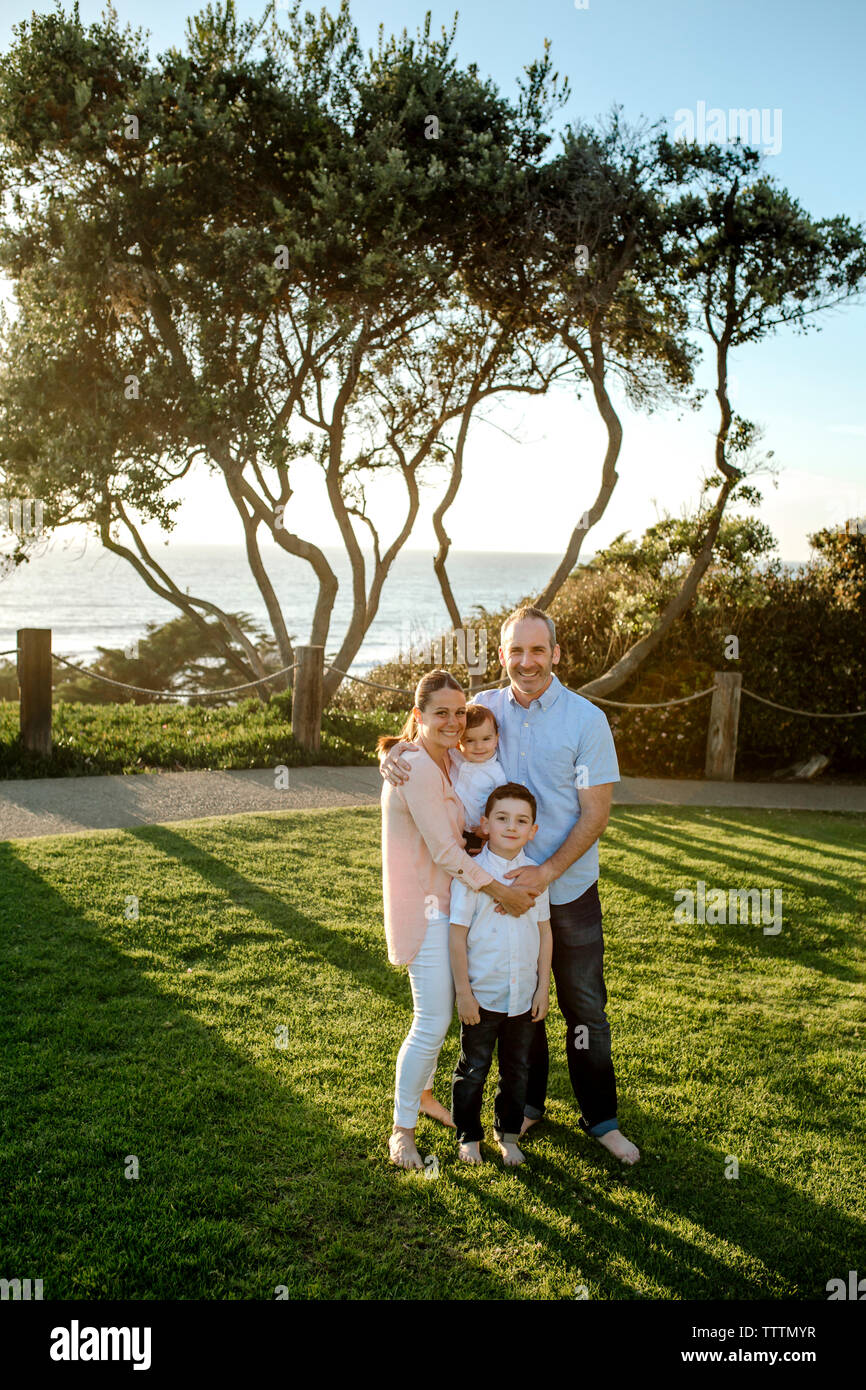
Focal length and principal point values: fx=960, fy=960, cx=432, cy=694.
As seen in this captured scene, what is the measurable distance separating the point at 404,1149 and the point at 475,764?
1.35 meters

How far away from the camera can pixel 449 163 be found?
412 inches

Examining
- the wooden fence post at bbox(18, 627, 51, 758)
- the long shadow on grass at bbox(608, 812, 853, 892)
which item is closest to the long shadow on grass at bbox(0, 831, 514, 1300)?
the long shadow on grass at bbox(608, 812, 853, 892)

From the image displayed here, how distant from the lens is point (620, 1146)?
3418mm

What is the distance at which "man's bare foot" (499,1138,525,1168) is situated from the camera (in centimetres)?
336

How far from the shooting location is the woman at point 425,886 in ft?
10.4

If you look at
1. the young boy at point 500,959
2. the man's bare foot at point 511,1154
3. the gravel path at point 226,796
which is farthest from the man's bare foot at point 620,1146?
the gravel path at point 226,796

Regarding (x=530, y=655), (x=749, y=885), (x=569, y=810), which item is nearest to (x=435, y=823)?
(x=569, y=810)

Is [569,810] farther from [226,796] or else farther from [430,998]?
[226,796]

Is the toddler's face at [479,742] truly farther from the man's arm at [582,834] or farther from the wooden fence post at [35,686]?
the wooden fence post at [35,686]

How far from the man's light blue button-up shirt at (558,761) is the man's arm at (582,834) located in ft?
0.13

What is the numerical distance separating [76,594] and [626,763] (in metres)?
55.0

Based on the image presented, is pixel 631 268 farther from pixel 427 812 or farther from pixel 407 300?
pixel 427 812
